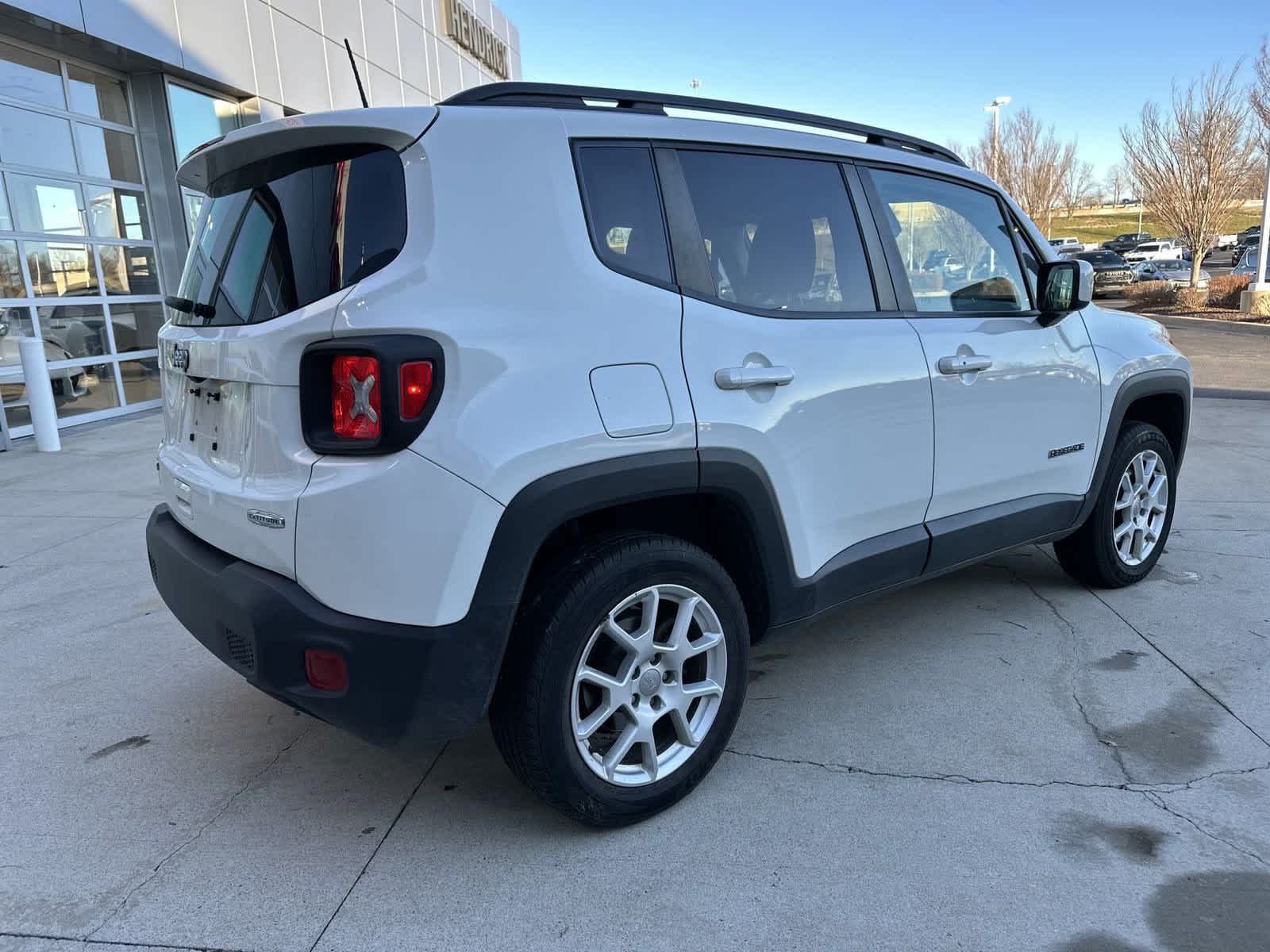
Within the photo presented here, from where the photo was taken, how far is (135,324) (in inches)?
450

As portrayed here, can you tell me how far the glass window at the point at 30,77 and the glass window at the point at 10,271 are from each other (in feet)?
5.25

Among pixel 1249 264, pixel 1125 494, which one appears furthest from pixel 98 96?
pixel 1249 264

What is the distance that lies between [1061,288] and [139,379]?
1113 centimetres

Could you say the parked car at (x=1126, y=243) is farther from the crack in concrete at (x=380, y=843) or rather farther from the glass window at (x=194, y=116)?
the crack in concrete at (x=380, y=843)

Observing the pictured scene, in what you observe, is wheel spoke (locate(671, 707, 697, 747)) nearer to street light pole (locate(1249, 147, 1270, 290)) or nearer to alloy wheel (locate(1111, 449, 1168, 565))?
alloy wheel (locate(1111, 449, 1168, 565))

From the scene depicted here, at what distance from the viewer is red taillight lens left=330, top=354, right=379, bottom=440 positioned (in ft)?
6.77

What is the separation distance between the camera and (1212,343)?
15.3 m

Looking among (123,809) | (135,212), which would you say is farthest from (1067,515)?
(135,212)

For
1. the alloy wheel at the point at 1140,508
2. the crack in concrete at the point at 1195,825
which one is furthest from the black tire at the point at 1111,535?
the crack in concrete at the point at 1195,825

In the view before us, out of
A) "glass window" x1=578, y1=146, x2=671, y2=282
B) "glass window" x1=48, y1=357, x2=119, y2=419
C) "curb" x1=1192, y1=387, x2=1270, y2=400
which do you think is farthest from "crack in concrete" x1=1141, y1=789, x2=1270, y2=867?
"glass window" x1=48, y1=357, x2=119, y2=419

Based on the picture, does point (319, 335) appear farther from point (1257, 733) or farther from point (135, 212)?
point (135, 212)

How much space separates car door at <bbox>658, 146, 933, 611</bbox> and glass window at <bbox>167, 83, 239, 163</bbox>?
35.6 feet

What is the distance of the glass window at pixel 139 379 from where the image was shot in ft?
36.5

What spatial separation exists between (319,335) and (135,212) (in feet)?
37.2
